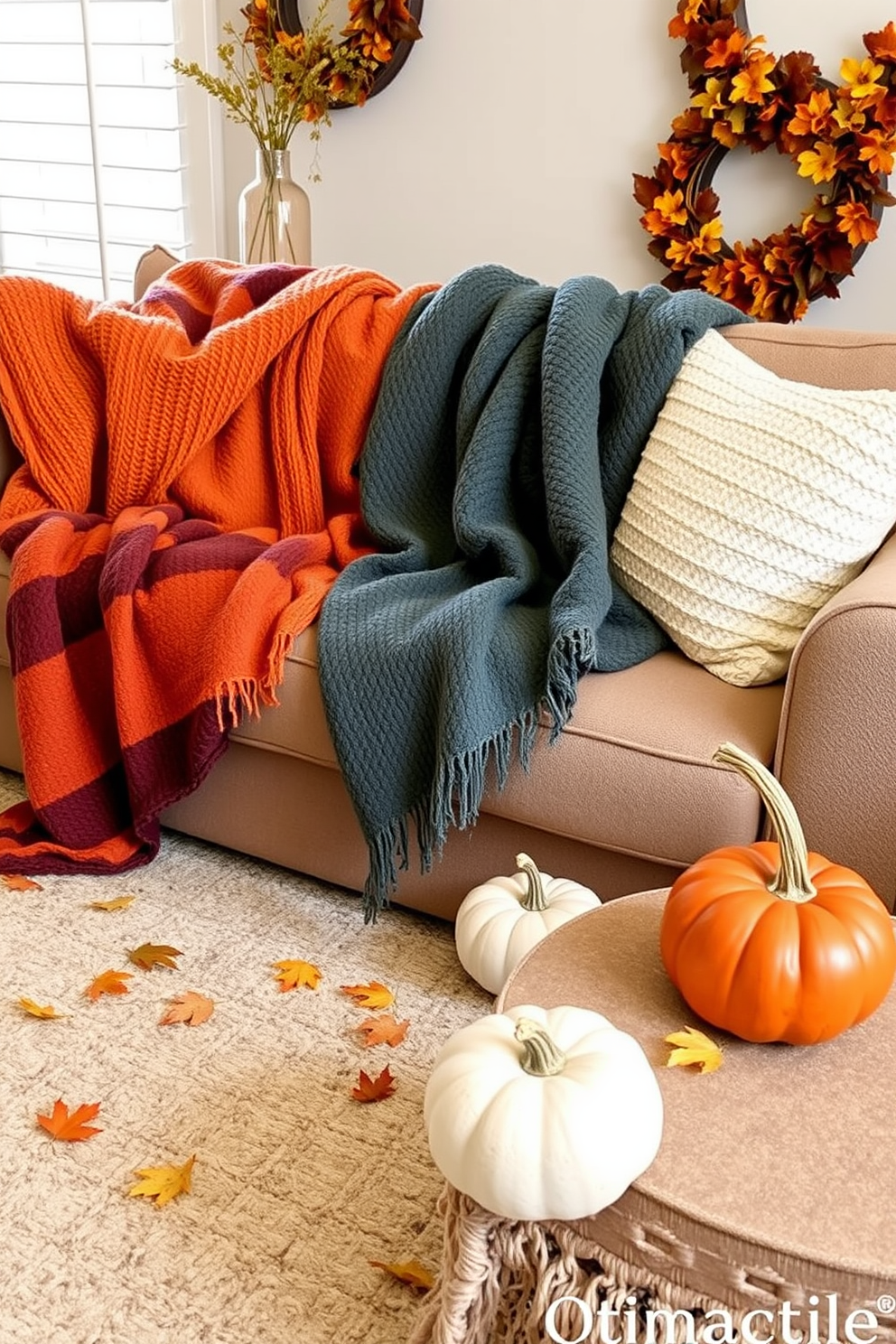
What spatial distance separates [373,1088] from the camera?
1521 millimetres

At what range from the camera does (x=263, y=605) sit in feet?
5.98

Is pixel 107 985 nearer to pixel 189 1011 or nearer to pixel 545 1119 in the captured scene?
pixel 189 1011

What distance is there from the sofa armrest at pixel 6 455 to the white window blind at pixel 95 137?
1.54 m

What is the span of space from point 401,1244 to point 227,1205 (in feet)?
0.62

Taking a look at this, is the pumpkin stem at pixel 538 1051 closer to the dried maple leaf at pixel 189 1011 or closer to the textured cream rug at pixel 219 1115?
the textured cream rug at pixel 219 1115

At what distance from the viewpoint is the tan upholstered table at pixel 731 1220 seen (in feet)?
3.07

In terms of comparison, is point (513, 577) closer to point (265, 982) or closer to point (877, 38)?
point (265, 982)

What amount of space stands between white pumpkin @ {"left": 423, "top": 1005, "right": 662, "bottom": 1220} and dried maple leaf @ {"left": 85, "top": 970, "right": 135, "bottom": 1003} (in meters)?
0.78

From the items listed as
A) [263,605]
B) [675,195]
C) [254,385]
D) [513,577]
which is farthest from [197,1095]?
[675,195]

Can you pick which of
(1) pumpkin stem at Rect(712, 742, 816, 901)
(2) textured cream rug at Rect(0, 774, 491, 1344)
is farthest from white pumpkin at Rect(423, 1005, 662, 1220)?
(2) textured cream rug at Rect(0, 774, 491, 1344)

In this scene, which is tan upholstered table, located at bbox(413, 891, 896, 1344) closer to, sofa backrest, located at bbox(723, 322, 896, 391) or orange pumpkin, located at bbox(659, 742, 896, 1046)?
orange pumpkin, located at bbox(659, 742, 896, 1046)

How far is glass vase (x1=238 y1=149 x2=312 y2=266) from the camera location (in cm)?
266

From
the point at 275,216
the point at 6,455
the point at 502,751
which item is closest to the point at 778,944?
the point at 502,751

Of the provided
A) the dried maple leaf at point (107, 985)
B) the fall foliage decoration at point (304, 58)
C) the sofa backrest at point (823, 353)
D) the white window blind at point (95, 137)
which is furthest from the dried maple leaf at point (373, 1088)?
the white window blind at point (95, 137)
